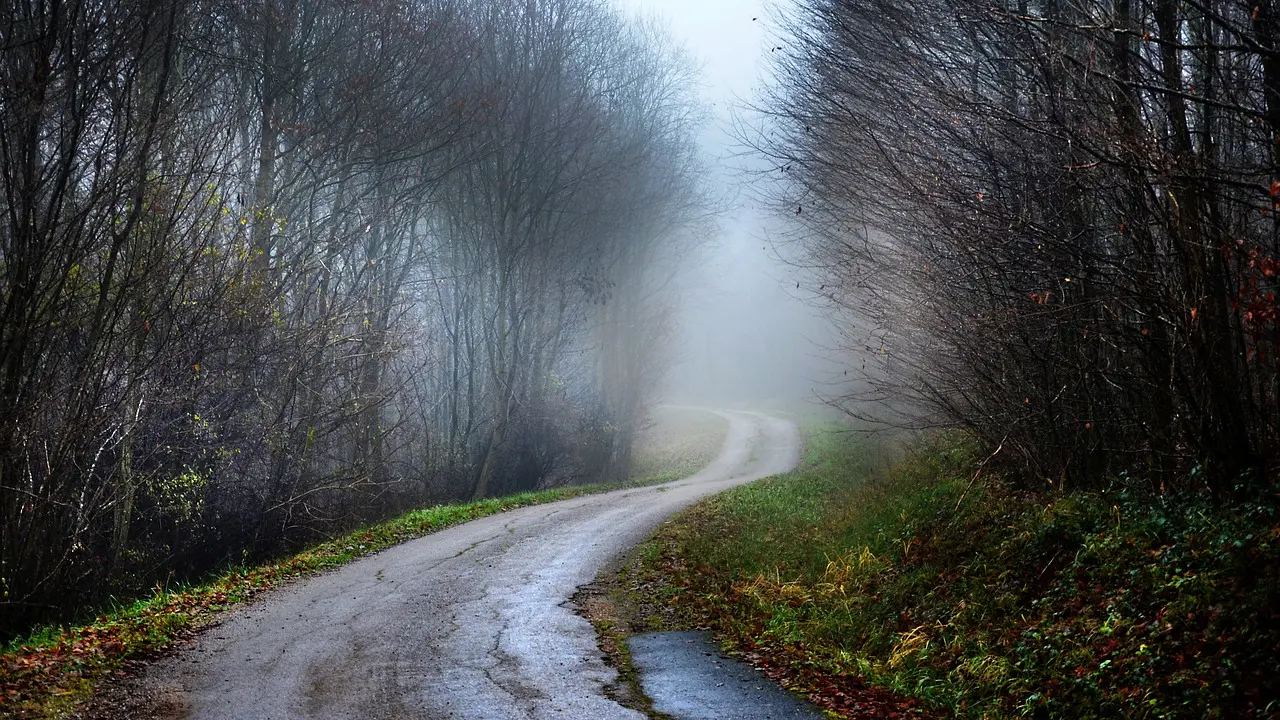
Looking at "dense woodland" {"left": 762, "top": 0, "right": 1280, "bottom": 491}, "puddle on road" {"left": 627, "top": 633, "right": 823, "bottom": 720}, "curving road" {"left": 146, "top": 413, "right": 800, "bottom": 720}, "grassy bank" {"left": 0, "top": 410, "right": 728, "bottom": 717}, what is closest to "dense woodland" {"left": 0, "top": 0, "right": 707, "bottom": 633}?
"grassy bank" {"left": 0, "top": 410, "right": 728, "bottom": 717}

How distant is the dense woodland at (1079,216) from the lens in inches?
307

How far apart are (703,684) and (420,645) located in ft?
9.31

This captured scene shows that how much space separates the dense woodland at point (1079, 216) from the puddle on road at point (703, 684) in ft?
12.8

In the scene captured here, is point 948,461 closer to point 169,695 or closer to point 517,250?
point 169,695

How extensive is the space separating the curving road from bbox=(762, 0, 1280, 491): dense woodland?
16.9 ft

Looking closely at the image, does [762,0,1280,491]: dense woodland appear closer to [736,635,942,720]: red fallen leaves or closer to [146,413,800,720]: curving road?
[736,635,942,720]: red fallen leaves

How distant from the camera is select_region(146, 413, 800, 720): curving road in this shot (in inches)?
299

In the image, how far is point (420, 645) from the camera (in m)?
9.38

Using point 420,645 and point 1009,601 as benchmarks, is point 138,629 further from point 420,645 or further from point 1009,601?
point 1009,601

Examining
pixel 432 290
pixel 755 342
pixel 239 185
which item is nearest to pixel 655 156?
pixel 432 290

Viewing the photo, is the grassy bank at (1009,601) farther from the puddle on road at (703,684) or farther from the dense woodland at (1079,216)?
the dense woodland at (1079,216)

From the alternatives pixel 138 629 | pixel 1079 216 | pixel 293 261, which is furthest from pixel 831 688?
pixel 293 261

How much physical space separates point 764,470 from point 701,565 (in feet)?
60.1

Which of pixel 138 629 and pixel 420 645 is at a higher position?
pixel 138 629
